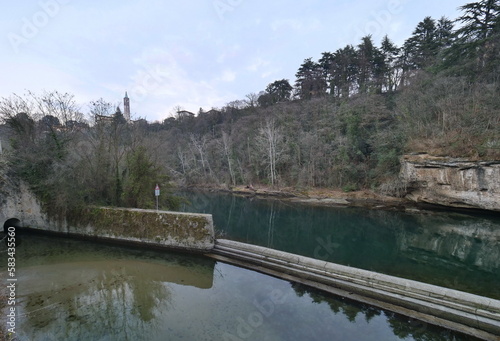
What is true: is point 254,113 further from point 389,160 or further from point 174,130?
point 389,160

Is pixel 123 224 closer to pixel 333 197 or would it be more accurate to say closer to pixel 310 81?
pixel 333 197

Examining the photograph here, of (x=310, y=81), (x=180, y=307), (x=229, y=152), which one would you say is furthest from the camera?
(x=310, y=81)

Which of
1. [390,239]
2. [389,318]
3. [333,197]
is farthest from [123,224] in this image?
[333,197]

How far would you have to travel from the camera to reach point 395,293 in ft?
19.8

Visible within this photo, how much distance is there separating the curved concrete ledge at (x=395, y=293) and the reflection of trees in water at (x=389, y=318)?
153mm

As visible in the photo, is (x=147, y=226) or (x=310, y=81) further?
(x=310, y=81)

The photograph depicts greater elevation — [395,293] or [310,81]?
[310,81]

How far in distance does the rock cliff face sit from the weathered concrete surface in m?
18.1

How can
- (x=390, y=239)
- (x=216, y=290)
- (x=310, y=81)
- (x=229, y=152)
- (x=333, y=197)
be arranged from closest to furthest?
(x=216, y=290) < (x=390, y=239) < (x=333, y=197) < (x=229, y=152) < (x=310, y=81)

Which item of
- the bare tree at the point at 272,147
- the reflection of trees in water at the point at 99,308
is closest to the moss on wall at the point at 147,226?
the reflection of trees in water at the point at 99,308

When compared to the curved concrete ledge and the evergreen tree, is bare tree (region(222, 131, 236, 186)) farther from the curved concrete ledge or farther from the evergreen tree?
the curved concrete ledge

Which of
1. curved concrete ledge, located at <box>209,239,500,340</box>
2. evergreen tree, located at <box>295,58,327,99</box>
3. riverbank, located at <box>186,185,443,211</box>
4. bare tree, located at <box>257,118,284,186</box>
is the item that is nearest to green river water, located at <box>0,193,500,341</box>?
curved concrete ledge, located at <box>209,239,500,340</box>

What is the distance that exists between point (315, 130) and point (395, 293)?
25826 millimetres

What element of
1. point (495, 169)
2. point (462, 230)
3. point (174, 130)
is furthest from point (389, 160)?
point (174, 130)
